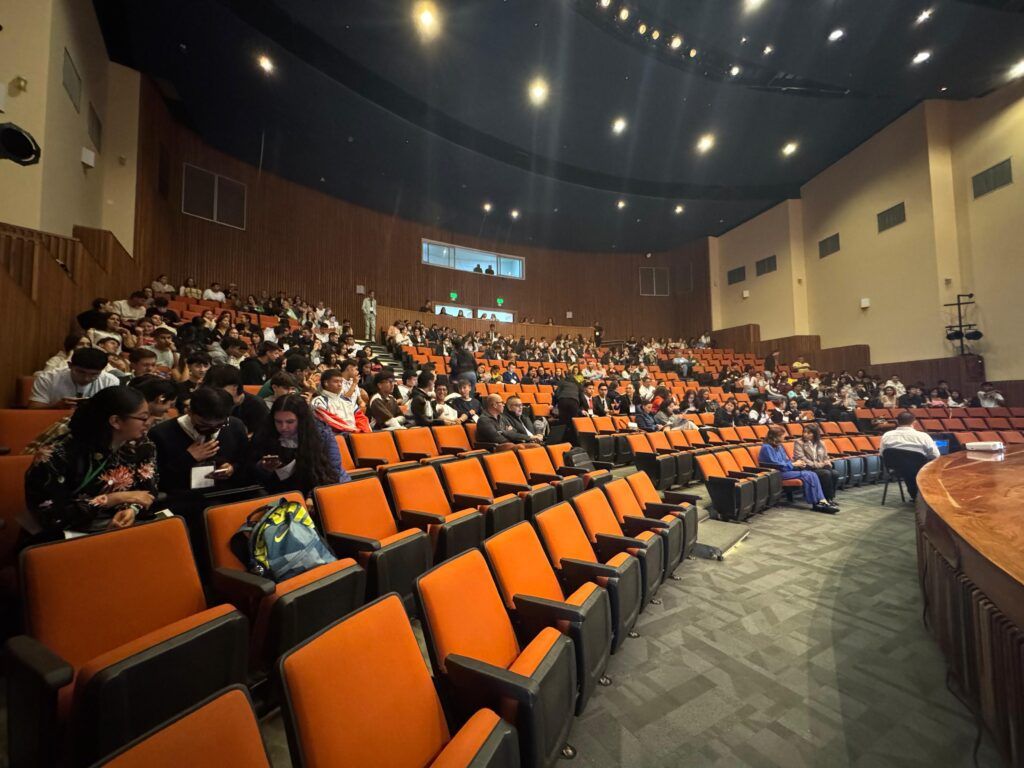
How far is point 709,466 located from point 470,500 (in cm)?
235

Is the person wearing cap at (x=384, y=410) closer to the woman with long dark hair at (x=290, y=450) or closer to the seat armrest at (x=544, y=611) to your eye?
the woman with long dark hair at (x=290, y=450)

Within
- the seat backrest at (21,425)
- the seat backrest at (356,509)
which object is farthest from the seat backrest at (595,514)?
the seat backrest at (21,425)

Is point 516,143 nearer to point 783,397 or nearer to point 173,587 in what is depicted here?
point 783,397

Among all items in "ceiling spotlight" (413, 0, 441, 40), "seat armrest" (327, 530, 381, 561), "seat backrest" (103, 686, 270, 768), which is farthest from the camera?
"ceiling spotlight" (413, 0, 441, 40)

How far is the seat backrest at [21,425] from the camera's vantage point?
2.15m

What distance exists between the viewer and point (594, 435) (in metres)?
5.03

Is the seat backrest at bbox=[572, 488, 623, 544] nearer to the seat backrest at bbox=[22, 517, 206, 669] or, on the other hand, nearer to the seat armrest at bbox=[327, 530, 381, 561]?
the seat armrest at bbox=[327, 530, 381, 561]

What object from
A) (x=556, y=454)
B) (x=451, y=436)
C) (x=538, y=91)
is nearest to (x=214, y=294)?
(x=451, y=436)

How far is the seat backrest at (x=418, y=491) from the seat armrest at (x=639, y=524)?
998mm

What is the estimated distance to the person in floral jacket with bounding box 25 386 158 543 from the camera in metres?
1.29

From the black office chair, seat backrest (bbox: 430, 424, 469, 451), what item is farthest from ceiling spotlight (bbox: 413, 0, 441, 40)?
the black office chair

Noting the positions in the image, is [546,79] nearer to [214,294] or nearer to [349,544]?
[214,294]

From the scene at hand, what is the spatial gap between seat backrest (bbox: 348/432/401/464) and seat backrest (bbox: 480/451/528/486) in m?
0.80

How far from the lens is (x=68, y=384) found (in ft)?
8.30
